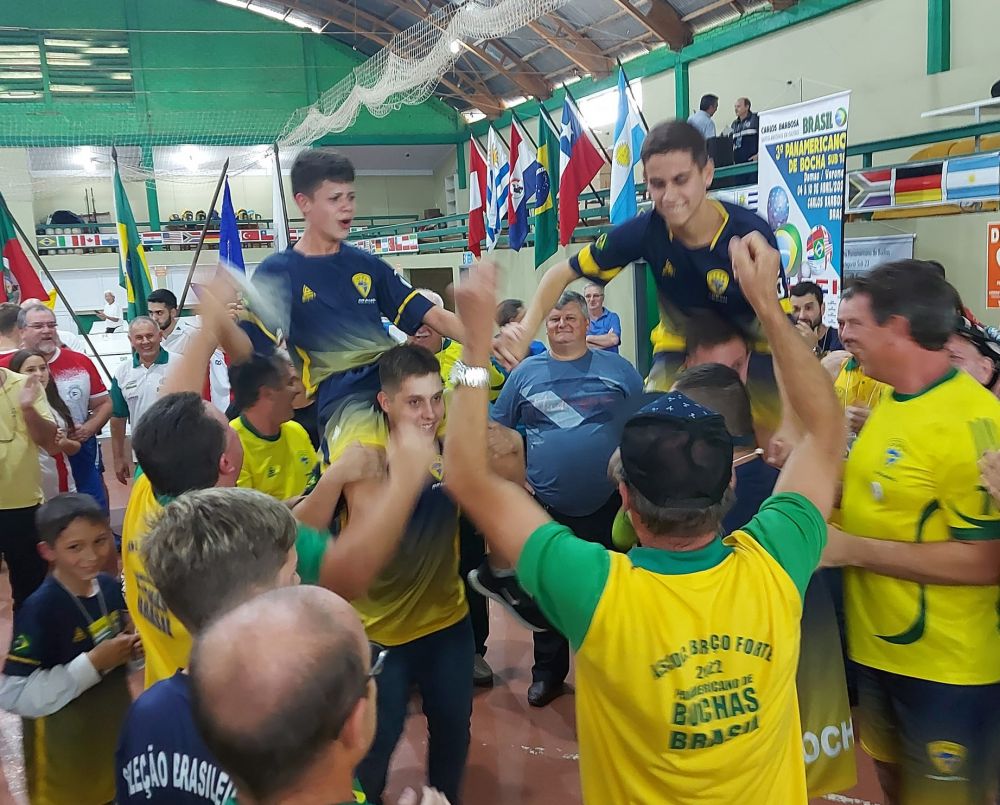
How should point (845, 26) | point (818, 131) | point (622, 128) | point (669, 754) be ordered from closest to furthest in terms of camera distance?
point (669, 754) < point (818, 131) < point (622, 128) < point (845, 26)

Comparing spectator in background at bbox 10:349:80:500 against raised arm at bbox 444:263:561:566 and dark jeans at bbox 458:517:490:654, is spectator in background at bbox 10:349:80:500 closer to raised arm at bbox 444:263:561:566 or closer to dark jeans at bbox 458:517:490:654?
dark jeans at bbox 458:517:490:654

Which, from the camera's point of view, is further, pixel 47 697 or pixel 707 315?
pixel 707 315

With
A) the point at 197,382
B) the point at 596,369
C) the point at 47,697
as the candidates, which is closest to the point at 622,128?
the point at 596,369

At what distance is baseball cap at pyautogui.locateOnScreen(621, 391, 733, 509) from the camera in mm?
1478

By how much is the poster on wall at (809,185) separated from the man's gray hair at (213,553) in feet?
19.3

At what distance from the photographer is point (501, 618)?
5.21 metres

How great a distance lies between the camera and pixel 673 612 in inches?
57.3

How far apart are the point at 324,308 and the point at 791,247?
5.22 m

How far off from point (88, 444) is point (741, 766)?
180 inches

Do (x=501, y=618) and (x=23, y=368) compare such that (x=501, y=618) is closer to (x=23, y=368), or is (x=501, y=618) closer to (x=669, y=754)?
(x=23, y=368)

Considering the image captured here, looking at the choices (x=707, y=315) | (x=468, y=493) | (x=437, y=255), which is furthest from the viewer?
(x=437, y=255)

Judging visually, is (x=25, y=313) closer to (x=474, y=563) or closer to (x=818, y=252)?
(x=474, y=563)

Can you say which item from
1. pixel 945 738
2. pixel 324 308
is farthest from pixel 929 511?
pixel 324 308

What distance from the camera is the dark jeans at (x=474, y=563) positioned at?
4.11 metres
